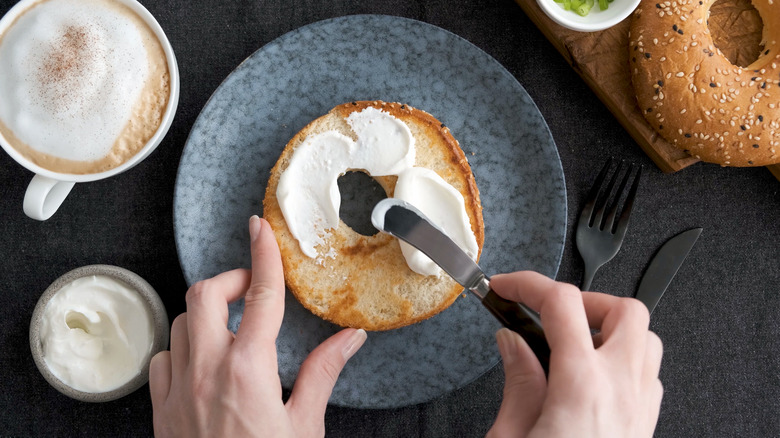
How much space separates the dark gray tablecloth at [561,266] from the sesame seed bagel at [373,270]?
37 cm

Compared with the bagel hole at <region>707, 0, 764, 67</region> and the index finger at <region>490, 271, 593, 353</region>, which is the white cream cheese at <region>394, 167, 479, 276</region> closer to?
the index finger at <region>490, 271, 593, 353</region>

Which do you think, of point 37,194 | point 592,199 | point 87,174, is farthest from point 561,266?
point 37,194

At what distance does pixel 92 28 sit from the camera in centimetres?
140

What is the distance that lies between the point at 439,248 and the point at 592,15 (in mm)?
867

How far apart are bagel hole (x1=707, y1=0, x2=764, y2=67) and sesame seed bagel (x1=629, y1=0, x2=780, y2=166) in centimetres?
7

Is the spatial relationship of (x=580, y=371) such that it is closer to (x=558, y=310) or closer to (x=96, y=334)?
(x=558, y=310)

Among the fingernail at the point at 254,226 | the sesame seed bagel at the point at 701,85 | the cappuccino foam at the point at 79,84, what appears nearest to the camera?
the cappuccino foam at the point at 79,84

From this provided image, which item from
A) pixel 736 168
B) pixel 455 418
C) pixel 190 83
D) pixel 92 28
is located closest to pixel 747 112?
pixel 736 168

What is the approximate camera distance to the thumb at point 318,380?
4.59 ft

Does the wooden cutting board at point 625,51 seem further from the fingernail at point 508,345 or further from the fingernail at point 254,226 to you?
the fingernail at point 254,226

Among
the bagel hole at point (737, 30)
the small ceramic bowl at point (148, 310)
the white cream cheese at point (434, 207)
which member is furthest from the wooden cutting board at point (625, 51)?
the small ceramic bowl at point (148, 310)

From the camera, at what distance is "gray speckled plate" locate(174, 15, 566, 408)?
5.61 feet

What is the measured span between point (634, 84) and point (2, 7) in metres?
1.93

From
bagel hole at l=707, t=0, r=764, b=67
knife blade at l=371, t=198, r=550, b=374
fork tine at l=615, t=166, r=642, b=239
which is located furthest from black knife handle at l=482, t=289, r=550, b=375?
bagel hole at l=707, t=0, r=764, b=67
